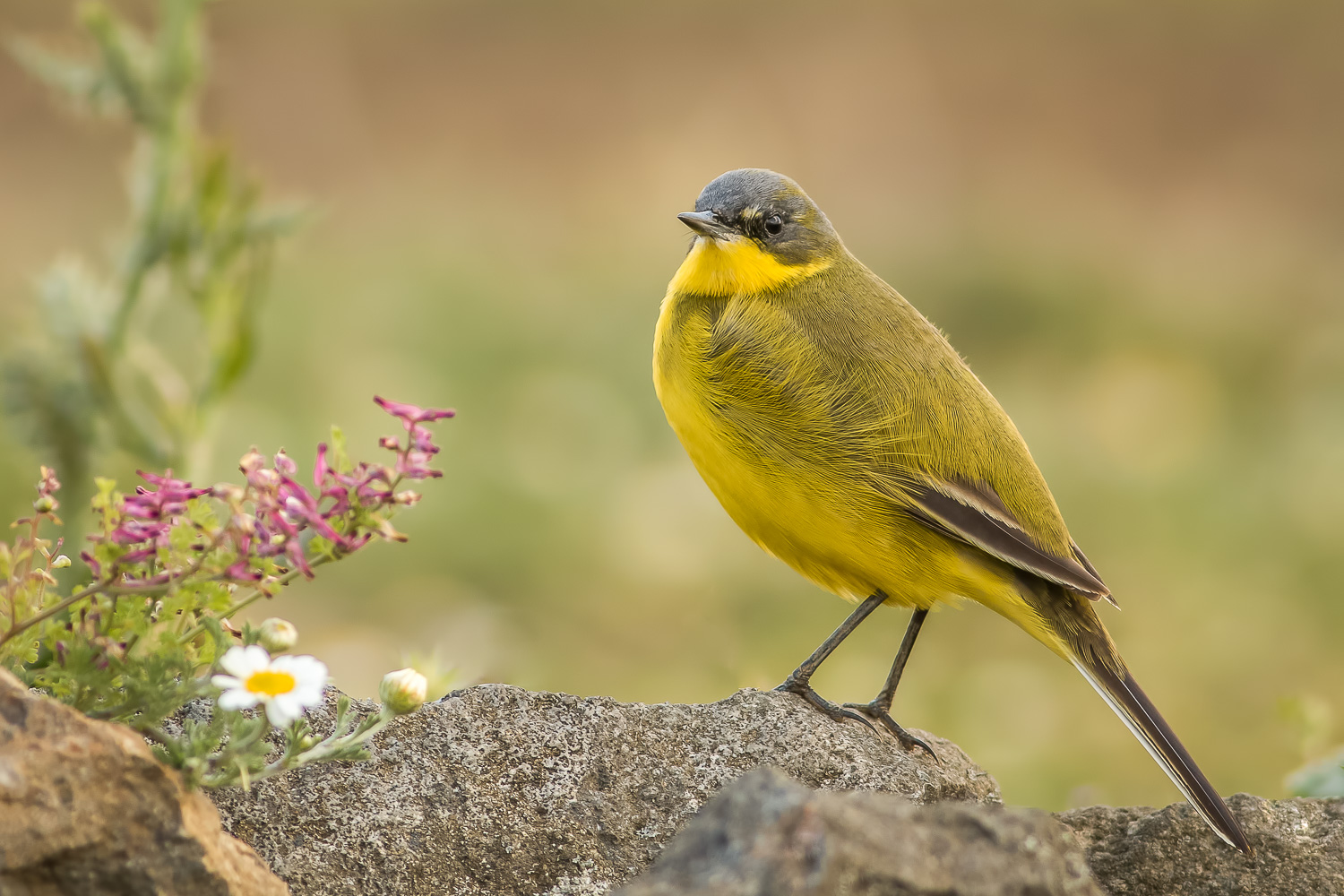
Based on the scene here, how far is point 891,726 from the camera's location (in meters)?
3.66

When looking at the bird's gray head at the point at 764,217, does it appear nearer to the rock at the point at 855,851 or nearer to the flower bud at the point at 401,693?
the flower bud at the point at 401,693

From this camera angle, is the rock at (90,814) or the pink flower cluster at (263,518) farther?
the pink flower cluster at (263,518)

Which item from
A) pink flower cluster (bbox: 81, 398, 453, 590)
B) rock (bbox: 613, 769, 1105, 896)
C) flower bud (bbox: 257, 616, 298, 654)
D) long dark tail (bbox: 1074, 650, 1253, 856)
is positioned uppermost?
long dark tail (bbox: 1074, 650, 1253, 856)

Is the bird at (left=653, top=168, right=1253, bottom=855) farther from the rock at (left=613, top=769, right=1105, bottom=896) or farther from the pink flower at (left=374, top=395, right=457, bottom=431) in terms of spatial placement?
the rock at (left=613, top=769, right=1105, bottom=896)

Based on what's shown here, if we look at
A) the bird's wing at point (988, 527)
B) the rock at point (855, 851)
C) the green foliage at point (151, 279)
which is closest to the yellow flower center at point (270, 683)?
the rock at point (855, 851)

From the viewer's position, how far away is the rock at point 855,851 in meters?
1.78

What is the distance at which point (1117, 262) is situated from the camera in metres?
10.0

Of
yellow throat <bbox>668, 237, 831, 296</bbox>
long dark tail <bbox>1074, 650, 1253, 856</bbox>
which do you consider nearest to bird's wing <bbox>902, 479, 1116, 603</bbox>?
long dark tail <bbox>1074, 650, 1253, 856</bbox>

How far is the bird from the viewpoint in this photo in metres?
3.51

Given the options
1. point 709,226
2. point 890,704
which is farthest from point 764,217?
point 890,704

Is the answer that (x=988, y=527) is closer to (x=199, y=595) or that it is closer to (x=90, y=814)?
(x=199, y=595)

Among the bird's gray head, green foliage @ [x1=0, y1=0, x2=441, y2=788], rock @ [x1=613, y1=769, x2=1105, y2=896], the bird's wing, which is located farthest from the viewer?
the bird's gray head

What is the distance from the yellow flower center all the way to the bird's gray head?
235cm

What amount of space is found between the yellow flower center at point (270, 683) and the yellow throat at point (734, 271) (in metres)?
2.25
